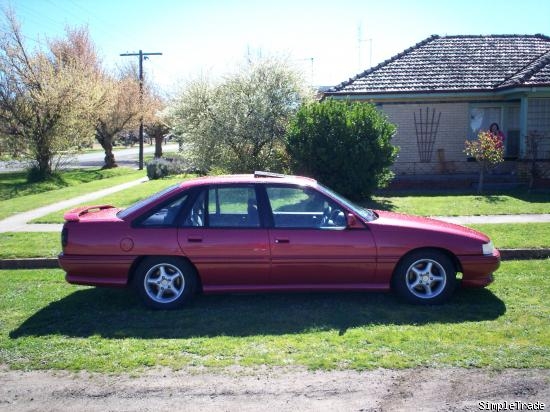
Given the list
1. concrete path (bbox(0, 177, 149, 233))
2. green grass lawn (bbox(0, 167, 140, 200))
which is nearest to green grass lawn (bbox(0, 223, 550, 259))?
concrete path (bbox(0, 177, 149, 233))

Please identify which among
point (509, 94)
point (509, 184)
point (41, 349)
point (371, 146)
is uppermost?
point (509, 94)

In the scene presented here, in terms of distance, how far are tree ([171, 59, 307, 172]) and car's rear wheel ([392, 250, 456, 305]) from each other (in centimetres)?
1024

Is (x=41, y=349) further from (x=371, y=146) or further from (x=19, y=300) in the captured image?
(x=371, y=146)

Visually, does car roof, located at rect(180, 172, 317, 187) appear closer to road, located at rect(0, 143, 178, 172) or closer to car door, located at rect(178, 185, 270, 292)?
car door, located at rect(178, 185, 270, 292)

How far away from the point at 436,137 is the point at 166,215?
13.1 metres

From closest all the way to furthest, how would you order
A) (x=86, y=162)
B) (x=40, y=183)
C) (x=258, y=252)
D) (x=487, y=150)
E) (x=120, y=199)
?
(x=258, y=252) < (x=487, y=150) < (x=120, y=199) < (x=40, y=183) < (x=86, y=162)

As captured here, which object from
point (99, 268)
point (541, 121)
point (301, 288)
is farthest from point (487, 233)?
point (541, 121)

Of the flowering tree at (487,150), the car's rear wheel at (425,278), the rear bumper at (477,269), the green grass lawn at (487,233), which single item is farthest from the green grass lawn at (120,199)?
the flowering tree at (487,150)

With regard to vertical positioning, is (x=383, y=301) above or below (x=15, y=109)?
below

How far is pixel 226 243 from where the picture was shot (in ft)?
18.7

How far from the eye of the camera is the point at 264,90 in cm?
1564

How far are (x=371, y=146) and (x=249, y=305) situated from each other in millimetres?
7623

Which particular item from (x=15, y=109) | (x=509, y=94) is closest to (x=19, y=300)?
(x=509, y=94)

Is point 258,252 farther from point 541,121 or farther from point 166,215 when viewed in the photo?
point 541,121
